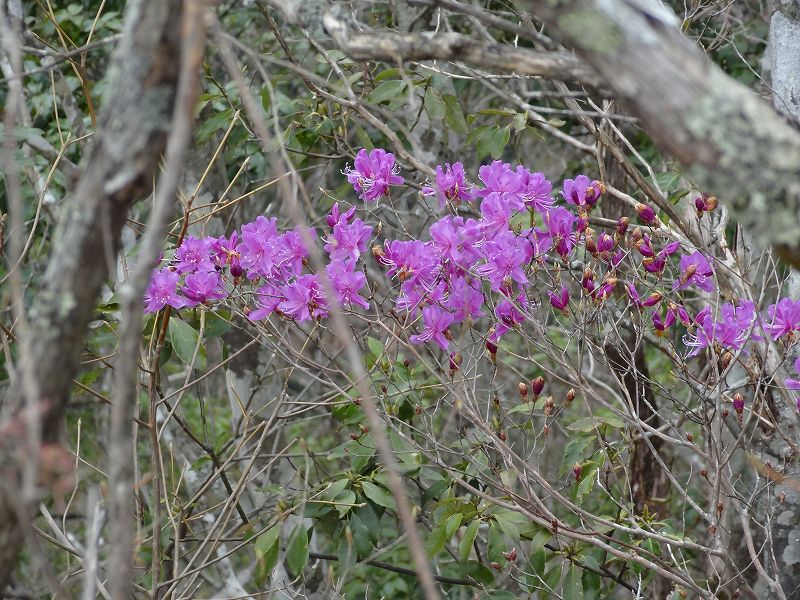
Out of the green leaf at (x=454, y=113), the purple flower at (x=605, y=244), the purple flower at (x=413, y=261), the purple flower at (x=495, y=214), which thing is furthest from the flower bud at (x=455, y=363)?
the green leaf at (x=454, y=113)

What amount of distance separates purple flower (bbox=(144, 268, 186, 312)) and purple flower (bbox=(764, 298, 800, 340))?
4.30 feet

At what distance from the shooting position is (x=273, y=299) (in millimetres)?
2162

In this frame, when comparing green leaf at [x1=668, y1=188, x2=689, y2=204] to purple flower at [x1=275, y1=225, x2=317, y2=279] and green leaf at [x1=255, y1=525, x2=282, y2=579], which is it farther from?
green leaf at [x1=255, y1=525, x2=282, y2=579]

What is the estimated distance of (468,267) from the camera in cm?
208

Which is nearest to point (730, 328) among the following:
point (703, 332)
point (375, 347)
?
point (703, 332)

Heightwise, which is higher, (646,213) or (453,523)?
(646,213)

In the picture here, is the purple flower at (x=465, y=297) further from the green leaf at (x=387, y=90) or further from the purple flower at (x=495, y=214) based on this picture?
the green leaf at (x=387, y=90)

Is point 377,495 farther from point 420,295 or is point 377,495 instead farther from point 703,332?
point 703,332

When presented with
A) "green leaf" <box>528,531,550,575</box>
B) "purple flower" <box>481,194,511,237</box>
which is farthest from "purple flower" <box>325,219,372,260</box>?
Answer: "green leaf" <box>528,531,550,575</box>

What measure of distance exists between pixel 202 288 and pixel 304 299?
25 centimetres

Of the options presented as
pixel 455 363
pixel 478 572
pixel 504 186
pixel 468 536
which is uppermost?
pixel 504 186

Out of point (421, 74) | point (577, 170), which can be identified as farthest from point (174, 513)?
point (577, 170)

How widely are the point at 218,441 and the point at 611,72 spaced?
2313 millimetres

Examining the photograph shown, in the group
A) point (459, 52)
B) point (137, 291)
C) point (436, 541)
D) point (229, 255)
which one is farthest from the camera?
point (436, 541)
